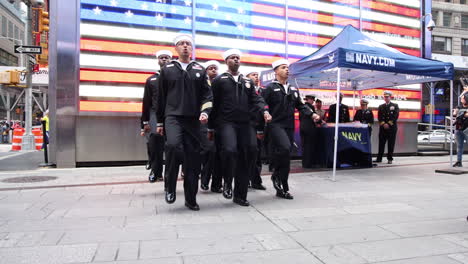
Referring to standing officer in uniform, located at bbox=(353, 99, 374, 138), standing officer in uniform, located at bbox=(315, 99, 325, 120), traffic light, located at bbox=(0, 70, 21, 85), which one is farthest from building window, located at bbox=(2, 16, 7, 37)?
standing officer in uniform, located at bbox=(353, 99, 374, 138)

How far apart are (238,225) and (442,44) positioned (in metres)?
45.6

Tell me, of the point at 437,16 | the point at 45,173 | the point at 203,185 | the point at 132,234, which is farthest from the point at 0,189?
the point at 437,16

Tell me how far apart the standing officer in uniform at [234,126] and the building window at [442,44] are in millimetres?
42930

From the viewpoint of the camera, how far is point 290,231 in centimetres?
379

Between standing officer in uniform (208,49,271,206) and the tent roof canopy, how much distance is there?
2.61 meters

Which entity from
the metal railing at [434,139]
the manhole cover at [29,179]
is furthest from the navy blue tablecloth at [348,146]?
the metal railing at [434,139]

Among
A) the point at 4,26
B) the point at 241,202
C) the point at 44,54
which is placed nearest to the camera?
the point at 241,202

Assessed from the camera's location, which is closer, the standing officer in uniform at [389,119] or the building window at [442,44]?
the standing officer in uniform at [389,119]

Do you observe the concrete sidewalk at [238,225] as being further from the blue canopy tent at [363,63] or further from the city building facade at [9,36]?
the city building facade at [9,36]

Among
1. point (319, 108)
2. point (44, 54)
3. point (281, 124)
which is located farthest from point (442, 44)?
point (281, 124)

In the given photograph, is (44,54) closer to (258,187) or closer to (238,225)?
(258,187)

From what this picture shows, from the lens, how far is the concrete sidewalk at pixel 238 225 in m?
3.12

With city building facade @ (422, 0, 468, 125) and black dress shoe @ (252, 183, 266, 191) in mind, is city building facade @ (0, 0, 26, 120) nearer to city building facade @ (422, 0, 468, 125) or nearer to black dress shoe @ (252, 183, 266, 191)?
black dress shoe @ (252, 183, 266, 191)

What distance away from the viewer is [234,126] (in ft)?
16.3
